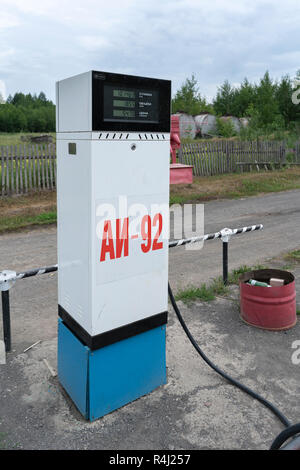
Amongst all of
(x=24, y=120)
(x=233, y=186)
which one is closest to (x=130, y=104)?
(x=233, y=186)

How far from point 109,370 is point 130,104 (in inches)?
75.8

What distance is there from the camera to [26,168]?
1242 centimetres

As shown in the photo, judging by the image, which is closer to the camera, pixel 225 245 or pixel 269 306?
pixel 269 306

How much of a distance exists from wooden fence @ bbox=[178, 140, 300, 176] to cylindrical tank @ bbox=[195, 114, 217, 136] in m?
15.8

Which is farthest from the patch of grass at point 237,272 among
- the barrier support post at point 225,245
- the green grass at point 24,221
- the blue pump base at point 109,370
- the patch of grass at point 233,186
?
the patch of grass at point 233,186

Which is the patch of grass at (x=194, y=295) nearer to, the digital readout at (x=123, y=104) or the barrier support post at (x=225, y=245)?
the barrier support post at (x=225, y=245)

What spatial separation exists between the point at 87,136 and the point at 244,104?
44.7 m

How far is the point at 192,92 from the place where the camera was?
44688 millimetres

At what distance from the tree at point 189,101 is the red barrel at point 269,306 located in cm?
3677

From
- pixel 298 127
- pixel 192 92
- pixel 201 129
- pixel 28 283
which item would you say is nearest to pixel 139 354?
pixel 28 283

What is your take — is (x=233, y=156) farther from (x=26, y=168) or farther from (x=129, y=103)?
(x=129, y=103)

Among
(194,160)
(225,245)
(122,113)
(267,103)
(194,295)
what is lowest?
(194,295)

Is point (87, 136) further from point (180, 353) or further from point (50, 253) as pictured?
point (50, 253)
